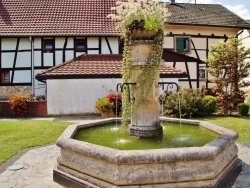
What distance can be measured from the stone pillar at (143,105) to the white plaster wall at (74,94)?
9.87 m

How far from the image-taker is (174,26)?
2305 centimetres

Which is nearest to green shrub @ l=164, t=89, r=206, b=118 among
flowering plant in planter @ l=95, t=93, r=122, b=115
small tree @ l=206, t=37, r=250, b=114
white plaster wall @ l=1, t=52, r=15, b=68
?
small tree @ l=206, t=37, r=250, b=114

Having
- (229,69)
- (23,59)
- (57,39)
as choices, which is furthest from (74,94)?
(229,69)

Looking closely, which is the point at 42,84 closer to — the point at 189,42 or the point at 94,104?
the point at 94,104

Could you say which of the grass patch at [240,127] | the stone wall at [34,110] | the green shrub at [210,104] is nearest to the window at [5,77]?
the stone wall at [34,110]

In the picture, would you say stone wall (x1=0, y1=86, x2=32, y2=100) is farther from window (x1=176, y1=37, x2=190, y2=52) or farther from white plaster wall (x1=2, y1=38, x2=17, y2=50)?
window (x1=176, y1=37, x2=190, y2=52)

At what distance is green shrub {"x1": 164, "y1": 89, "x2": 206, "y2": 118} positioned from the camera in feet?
46.1

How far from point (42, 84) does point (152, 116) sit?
14597mm

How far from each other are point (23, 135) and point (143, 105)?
16.8 feet

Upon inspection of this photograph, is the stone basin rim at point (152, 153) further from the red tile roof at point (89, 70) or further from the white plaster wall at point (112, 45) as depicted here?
the white plaster wall at point (112, 45)

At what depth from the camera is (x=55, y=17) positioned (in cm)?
2061

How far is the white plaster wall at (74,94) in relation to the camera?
1577 cm

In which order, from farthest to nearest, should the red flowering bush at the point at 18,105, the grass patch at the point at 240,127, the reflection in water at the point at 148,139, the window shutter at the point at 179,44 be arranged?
the window shutter at the point at 179,44, the red flowering bush at the point at 18,105, the grass patch at the point at 240,127, the reflection in water at the point at 148,139

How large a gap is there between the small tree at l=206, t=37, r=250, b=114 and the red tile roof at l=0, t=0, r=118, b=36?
6.55 m
